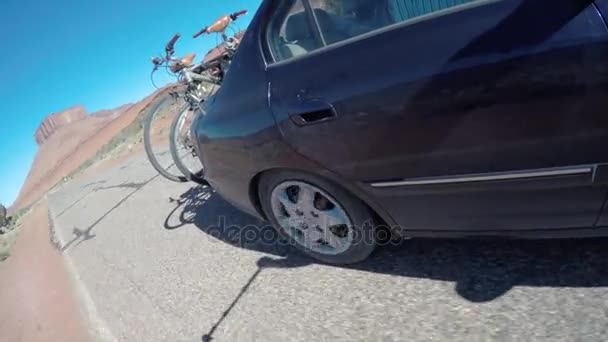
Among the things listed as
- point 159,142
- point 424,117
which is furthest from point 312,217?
point 159,142

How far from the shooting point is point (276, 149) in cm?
203

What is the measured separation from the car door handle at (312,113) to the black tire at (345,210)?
1.11 feet

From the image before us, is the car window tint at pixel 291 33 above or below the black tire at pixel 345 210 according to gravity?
above

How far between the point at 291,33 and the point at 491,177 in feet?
4.33

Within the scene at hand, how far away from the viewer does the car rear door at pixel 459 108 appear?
1.24m

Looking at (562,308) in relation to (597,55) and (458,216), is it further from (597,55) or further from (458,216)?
(597,55)

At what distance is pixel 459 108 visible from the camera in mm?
1427

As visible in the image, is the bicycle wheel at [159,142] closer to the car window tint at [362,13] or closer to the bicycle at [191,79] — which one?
the bicycle at [191,79]

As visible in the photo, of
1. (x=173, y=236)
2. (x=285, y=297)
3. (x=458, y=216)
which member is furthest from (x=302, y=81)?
(x=173, y=236)

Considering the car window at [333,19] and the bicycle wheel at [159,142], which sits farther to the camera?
the bicycle wheel at [159,142]

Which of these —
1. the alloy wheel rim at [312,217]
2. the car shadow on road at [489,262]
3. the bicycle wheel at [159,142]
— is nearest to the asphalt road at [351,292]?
the car shadow on road at [489,262]

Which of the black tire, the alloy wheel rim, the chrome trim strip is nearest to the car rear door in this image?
the chrome trim strip

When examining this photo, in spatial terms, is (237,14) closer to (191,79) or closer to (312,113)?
(191,79)

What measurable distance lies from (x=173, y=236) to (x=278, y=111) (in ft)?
8.60
